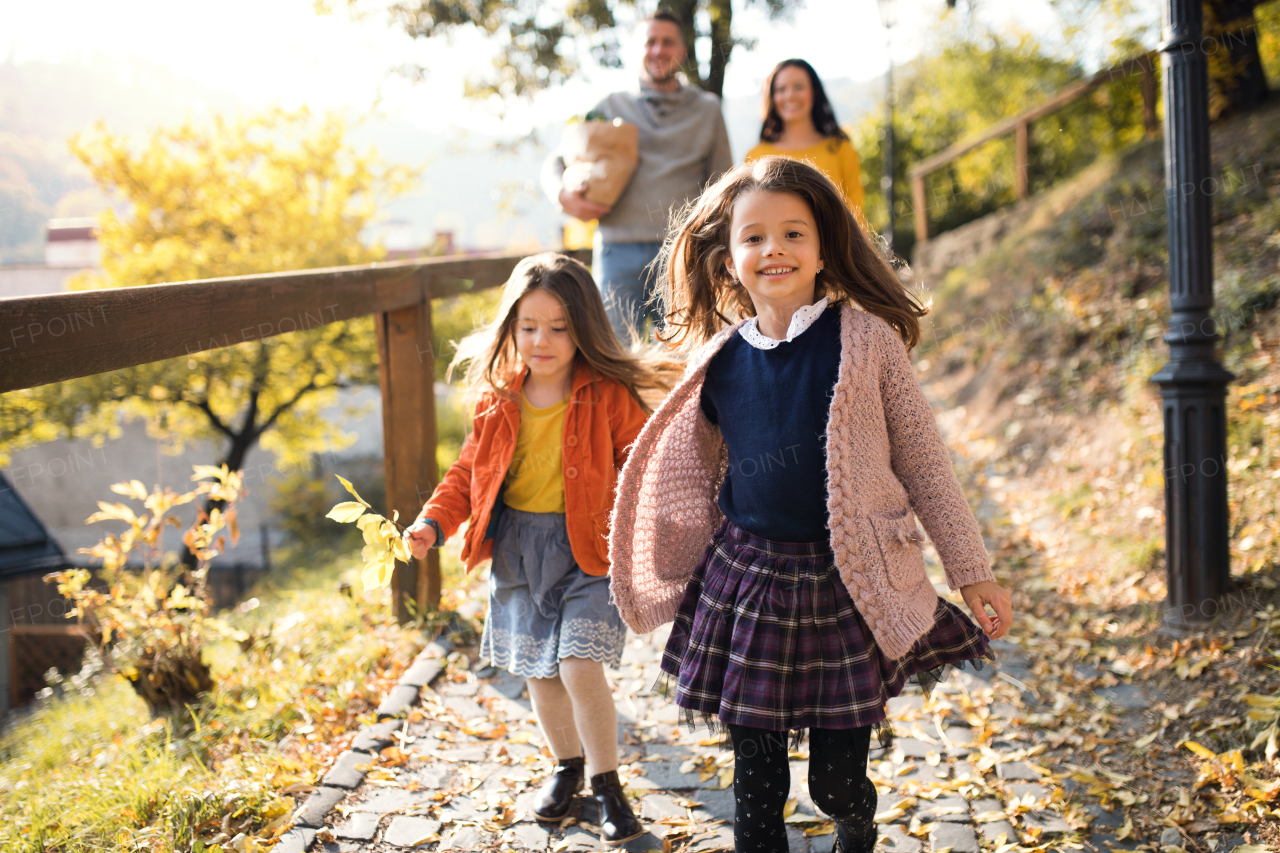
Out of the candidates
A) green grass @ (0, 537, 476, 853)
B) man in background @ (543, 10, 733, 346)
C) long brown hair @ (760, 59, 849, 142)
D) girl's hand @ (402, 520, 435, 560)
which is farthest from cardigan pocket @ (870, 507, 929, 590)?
long brown hair @ (760, 59, 849, 142)

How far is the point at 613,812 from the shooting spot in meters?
2.22

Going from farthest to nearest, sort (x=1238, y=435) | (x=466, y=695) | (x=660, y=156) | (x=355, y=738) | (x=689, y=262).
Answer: (x=1238, y=435) → (x=660, y=156) → (x=466, y=695) → (x=355, y=738) → (x=689, y=262)

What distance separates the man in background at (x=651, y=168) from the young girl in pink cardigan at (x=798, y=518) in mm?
1615

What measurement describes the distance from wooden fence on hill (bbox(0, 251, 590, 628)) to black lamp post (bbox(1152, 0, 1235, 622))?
8.45ft

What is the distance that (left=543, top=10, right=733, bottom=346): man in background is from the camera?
3.58 m

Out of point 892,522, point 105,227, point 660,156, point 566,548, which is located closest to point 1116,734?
point 892,522

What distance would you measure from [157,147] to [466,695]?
40.5 feet

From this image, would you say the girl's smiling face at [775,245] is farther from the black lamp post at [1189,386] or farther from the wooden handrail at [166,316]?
the black lamp post at [1189,386]

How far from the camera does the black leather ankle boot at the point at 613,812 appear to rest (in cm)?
220

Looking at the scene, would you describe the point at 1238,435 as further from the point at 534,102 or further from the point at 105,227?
the point at 105,227

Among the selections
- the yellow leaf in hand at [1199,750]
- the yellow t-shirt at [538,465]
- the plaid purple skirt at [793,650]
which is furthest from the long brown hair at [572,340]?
the yellow leaf in hand at [1199,750]

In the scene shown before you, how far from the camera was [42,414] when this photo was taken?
35.0 feet

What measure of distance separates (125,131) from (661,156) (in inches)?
481

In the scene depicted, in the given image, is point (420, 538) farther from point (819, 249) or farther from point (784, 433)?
point (819, 249)
